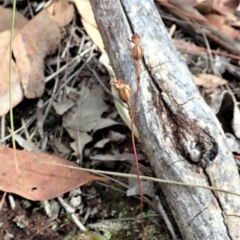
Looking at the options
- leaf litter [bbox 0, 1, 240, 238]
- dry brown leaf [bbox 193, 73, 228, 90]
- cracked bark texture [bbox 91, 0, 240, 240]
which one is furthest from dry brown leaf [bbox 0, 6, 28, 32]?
dry brown leaf [bbox 193, 73, 228, 90]

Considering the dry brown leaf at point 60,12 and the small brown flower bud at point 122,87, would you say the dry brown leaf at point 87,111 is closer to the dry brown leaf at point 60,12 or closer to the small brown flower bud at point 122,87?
the dry brown leaf at point 60,12

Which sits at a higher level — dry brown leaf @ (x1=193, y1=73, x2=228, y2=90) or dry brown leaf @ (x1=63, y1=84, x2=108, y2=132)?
dry brown leaf @ (x1=193, y1=73, x2=228, y2=90)

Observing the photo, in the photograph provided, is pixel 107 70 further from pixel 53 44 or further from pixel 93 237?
pixel 93 237

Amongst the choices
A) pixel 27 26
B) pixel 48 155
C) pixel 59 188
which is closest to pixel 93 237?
pixel 59 188

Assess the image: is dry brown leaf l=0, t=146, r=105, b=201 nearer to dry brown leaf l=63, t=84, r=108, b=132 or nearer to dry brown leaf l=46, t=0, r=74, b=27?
dry brown leaf l=63, t=84, r=108, b=132

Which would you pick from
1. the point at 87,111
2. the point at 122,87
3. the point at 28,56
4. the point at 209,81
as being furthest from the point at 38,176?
the point at 209,81

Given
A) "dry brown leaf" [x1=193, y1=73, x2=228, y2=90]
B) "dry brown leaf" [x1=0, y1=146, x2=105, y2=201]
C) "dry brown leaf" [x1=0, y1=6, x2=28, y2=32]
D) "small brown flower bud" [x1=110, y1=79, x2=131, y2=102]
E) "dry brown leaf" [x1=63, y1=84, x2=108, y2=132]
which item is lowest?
"dry brown leaf" [x1=0, y1=146, x2=105, y2=201]
